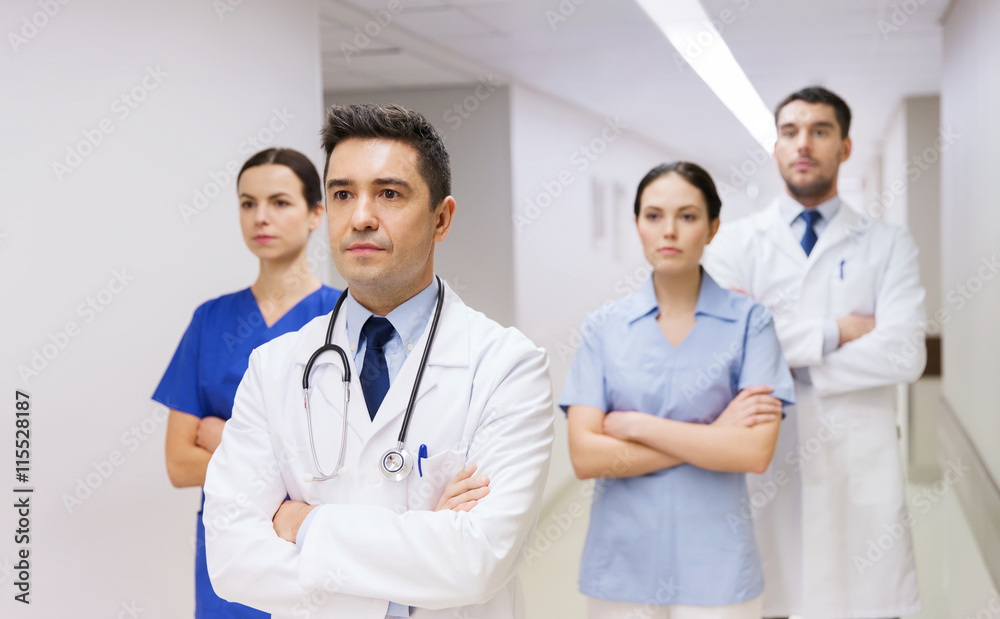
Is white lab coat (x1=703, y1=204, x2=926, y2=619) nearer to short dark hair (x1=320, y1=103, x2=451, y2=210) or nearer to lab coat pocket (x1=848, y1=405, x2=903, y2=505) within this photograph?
lab coat pocket (x1=848, y1=405, x2=903, y2=505)

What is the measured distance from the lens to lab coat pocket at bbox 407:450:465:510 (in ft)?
4.12

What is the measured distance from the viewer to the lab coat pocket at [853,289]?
235 centimetres

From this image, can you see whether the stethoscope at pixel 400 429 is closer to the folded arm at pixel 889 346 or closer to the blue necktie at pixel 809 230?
the folded arm at pixel 889 346

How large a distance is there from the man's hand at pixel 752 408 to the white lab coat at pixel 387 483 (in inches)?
26.0

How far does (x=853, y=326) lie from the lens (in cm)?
231

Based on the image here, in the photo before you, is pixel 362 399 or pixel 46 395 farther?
pixel 46 395

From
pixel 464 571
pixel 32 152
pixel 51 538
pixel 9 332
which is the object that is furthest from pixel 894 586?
pixel 32 152

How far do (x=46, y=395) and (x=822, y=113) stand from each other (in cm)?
214

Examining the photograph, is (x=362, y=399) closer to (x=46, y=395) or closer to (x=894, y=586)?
(x=46, y=395)

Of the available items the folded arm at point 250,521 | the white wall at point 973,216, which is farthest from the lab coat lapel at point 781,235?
the folded arm at point 250,521

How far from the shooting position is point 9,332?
1966mm

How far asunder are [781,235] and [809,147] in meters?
0.26

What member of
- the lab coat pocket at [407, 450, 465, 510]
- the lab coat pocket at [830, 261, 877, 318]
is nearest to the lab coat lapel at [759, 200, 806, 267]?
the lab coat pocket at [830, 261, 877, 318]

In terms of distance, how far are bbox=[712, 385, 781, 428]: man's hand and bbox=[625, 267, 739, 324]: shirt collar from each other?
0.18m
